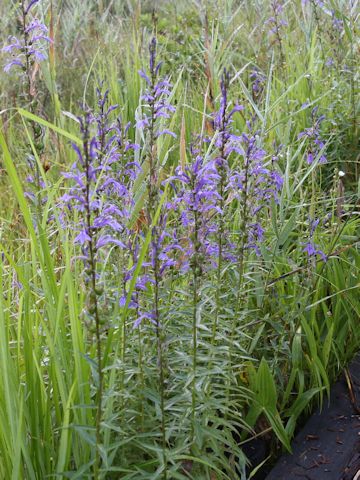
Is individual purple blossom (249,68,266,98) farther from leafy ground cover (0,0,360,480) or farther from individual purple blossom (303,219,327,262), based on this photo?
individual purple blossom (303,219,327,262)

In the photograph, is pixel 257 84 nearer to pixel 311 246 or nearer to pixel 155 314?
pixel 311 246

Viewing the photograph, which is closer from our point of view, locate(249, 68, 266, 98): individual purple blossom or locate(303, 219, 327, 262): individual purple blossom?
locate(303, 219, 327, 262): individual purple blossom

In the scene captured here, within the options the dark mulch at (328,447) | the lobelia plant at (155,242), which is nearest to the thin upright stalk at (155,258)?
the lobelia plant at (155,242)

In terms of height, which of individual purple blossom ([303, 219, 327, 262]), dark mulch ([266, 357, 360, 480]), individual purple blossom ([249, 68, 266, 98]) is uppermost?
individual purple blossom ([249, 68, 266, 98])

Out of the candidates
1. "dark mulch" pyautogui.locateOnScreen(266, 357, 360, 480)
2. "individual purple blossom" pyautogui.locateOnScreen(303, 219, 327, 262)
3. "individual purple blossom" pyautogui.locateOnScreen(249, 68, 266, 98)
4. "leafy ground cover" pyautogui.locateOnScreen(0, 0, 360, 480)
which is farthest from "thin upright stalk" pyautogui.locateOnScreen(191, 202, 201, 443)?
"individual purple blossom" pyautogui.locateOnScreen(249, 68, 266, 98)

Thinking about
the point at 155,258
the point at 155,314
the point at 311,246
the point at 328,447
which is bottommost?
the point at 328,447

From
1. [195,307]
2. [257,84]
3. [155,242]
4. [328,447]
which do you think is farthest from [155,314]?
[257,84]

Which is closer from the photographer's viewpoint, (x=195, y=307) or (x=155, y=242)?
(x=155, y=242)

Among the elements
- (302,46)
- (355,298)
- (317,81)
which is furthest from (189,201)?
(302,46)

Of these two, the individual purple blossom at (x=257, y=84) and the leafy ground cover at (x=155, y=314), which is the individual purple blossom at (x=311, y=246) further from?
the individual purple blossom at (x=257, y=84)

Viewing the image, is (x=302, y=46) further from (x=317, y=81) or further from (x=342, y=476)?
(x=342, y=476)

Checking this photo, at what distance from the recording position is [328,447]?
8.03 ft

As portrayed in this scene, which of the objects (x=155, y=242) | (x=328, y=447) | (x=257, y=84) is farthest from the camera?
(x=257, y=84)

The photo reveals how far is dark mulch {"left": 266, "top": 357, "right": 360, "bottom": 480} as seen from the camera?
233 cm
